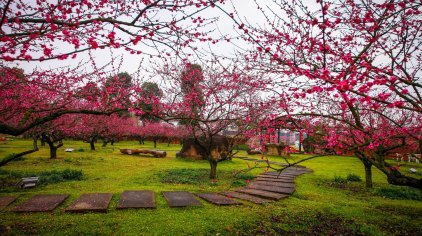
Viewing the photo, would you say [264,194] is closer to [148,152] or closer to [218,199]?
[218,199]

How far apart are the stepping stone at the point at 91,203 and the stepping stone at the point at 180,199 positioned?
1471 millimetres

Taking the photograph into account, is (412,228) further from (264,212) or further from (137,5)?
(137,5)

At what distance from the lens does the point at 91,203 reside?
5.78 m

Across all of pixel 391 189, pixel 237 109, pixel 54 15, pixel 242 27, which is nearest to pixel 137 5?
pixel 54 15

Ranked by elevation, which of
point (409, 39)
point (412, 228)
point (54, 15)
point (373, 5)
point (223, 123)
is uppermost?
point (373, 5)

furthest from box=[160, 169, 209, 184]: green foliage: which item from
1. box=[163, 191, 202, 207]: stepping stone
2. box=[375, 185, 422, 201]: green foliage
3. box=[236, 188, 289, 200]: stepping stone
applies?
box=[375, 185, 422, 201]: green foliage

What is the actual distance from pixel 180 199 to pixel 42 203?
321cm

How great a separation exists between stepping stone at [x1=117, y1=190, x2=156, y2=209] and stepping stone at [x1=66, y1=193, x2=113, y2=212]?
13.0 inches

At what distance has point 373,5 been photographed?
4.70 meters

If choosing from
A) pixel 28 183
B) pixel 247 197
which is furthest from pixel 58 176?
pixel 247 197

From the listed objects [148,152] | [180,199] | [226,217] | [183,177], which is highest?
[148,152]

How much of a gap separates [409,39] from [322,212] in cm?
436

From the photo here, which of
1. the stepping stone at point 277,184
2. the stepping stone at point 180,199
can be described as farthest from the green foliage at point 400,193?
the stepping stone at point 180,199

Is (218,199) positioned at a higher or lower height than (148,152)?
lower
